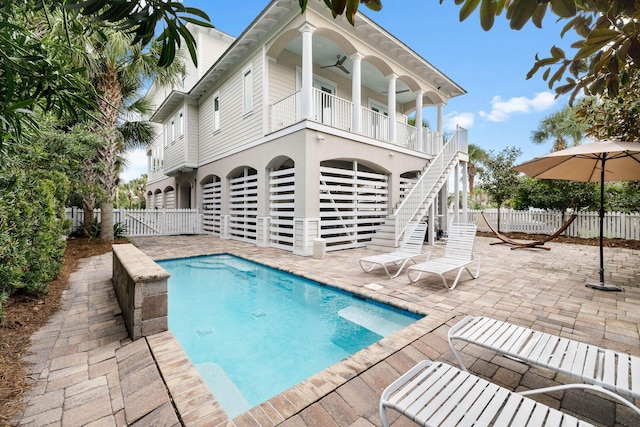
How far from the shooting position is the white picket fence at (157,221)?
1287cm

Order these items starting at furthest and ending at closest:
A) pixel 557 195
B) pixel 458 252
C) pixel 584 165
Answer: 1. pixel 557 195
2. pixel 458 252
3. pixel 584 165

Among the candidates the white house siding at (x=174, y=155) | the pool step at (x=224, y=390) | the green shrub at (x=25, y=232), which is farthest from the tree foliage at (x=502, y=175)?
the green shrub at (x=25, y=232)

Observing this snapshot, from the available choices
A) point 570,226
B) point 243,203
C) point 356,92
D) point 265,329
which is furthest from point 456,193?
point 265,329

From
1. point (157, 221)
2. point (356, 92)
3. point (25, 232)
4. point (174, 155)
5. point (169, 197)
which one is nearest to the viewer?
point (25, 232)

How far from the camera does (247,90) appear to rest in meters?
10.7

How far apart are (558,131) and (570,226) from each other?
1016 centimetres

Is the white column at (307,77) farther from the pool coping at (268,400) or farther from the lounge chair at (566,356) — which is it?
the lounge chair at (566,356)

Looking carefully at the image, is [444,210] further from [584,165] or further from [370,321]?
[370,321]

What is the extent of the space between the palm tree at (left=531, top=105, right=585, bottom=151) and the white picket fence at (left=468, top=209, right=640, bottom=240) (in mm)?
7477

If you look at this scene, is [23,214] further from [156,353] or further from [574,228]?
[574,228]

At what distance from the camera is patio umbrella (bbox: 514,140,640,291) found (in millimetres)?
4977

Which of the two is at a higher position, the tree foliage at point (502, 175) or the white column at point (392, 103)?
the white column at point (392, 103)

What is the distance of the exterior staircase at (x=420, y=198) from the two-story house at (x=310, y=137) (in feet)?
0.15

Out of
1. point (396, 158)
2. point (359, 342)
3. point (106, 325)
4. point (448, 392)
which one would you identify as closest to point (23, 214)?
point (106, 325)
